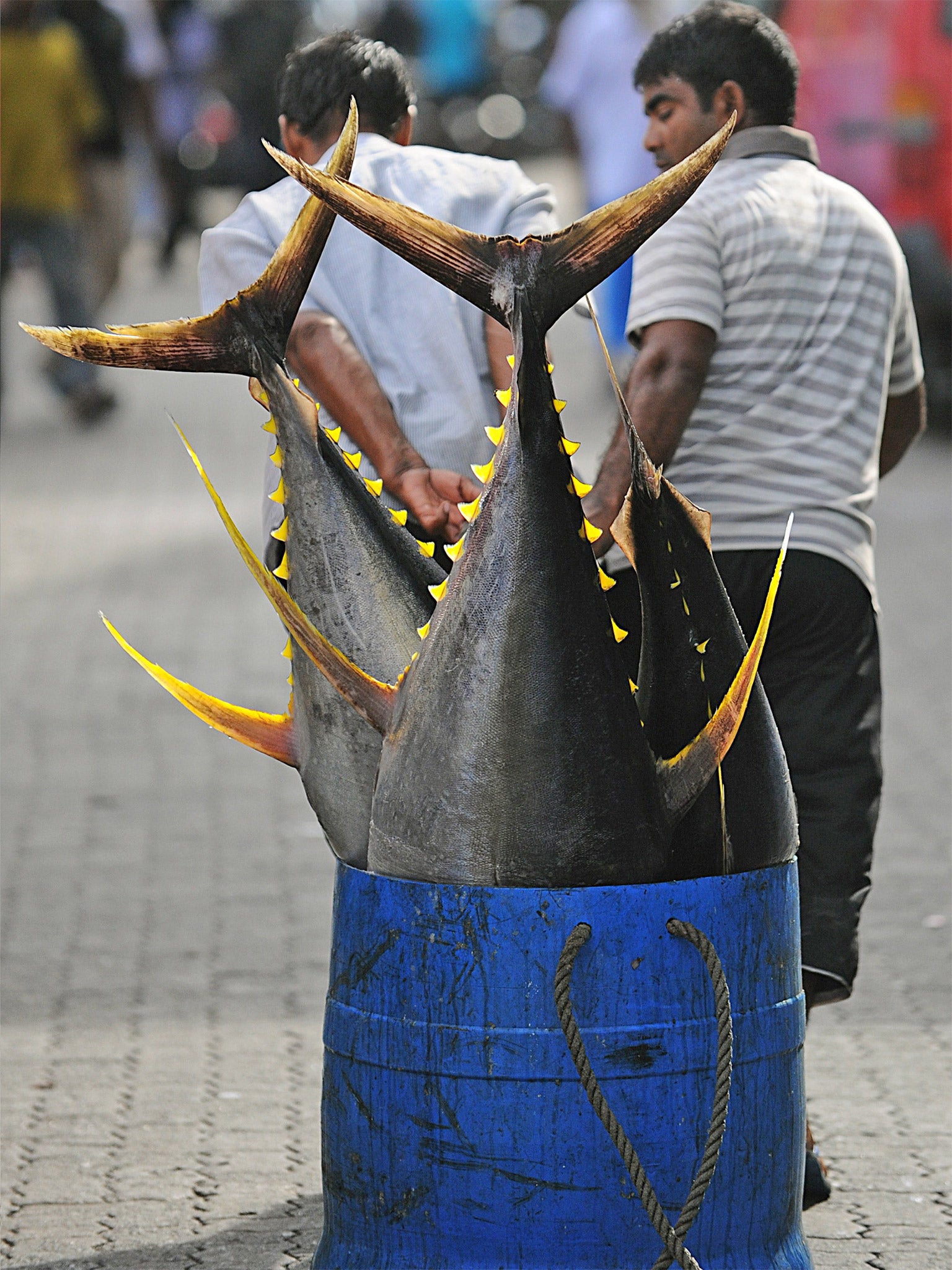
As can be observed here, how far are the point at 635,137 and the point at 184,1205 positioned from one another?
8225mm

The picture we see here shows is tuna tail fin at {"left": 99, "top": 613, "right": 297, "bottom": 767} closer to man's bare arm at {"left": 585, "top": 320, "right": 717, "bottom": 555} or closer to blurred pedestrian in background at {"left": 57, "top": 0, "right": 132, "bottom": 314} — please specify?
man's bare arm at {"left": 585, "top": 320, "right": 717, "bottom": 555}

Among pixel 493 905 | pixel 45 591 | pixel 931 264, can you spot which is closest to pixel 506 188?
pixel 493 905

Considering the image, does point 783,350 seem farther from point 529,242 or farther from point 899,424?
point 529,242

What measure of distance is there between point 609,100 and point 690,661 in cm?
848

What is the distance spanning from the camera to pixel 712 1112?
267 centimetres

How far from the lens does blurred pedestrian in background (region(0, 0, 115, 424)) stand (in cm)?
1109

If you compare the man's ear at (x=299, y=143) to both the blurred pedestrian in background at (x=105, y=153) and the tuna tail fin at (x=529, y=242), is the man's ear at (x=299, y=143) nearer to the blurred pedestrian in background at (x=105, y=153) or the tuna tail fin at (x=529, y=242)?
the tuna tail fin at (x=529, y=242)

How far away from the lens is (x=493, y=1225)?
8.66 feet

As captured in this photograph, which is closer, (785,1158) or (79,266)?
(785,1158)

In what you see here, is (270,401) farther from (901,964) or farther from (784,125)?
(901,964)

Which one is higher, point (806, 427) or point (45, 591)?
point (45, 591)

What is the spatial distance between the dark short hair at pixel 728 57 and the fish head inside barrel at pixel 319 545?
843 mm

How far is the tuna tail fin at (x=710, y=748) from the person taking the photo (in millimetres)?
2721

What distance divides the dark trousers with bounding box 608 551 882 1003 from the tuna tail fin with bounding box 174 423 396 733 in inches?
30.7
